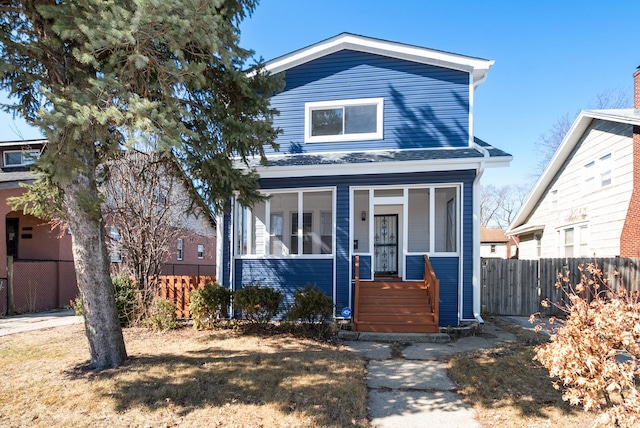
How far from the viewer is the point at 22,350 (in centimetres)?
650

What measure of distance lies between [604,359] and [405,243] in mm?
5401

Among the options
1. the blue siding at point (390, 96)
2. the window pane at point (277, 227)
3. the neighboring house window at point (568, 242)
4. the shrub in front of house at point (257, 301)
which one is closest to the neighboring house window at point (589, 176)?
the neighboring house window at point (568, 242)

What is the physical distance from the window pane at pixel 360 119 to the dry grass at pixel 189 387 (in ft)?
17.7

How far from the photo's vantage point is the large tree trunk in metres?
5.16

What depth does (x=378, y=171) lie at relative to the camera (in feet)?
26.8

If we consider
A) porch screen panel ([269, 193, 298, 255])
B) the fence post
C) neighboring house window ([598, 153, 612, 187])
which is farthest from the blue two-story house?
the fence post

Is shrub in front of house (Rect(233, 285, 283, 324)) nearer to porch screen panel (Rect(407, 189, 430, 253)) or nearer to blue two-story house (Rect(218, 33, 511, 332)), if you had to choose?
blue two-story house (Rect(218, 33, 511, 332))

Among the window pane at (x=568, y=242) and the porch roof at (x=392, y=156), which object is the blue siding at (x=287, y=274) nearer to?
the porch roof at (x=392, y=156)

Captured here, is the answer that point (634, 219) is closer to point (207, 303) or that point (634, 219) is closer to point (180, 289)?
point (207, 303)

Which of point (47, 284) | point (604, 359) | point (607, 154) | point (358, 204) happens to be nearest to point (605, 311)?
point (604, 359)

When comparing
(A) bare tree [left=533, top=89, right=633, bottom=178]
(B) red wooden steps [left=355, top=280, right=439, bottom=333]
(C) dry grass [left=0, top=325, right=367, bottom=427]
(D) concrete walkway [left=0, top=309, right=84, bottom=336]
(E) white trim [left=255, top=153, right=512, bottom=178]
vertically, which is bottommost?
(D) concrete walkway [left=0, top=309, right=84, bottom=336]

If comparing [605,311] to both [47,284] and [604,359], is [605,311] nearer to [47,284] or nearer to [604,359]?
[604,359]

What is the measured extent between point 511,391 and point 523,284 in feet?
23.9

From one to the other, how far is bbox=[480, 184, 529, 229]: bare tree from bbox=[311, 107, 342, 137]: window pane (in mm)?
38609
